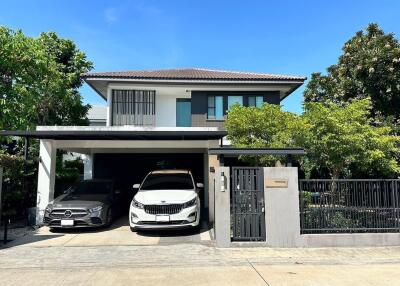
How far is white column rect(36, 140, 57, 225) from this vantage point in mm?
12938

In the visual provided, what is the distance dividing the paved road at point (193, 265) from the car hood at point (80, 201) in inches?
82.0

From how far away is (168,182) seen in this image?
1266cm

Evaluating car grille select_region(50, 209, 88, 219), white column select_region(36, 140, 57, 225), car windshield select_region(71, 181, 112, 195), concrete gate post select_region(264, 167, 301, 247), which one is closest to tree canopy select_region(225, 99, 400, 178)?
concrete gate post select_region(264, 167, 301, 247)

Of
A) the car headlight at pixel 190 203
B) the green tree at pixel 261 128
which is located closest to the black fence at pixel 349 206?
the green tree at pixel 261 128

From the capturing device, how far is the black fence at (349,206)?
9.91m

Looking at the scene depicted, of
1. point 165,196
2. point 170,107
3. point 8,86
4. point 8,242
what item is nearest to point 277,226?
point 165,196

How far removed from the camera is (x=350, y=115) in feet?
37.5

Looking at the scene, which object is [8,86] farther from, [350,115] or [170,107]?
[350,115]

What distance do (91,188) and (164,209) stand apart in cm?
383

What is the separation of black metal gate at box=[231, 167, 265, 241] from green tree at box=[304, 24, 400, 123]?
711cm

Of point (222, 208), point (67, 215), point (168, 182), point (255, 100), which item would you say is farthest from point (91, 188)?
point (255, 100)

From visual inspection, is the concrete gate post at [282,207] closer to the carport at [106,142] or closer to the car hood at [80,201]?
the carport at [106,142]

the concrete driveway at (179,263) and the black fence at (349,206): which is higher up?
the black fence at (349,206)

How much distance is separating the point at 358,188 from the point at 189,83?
391 inches
